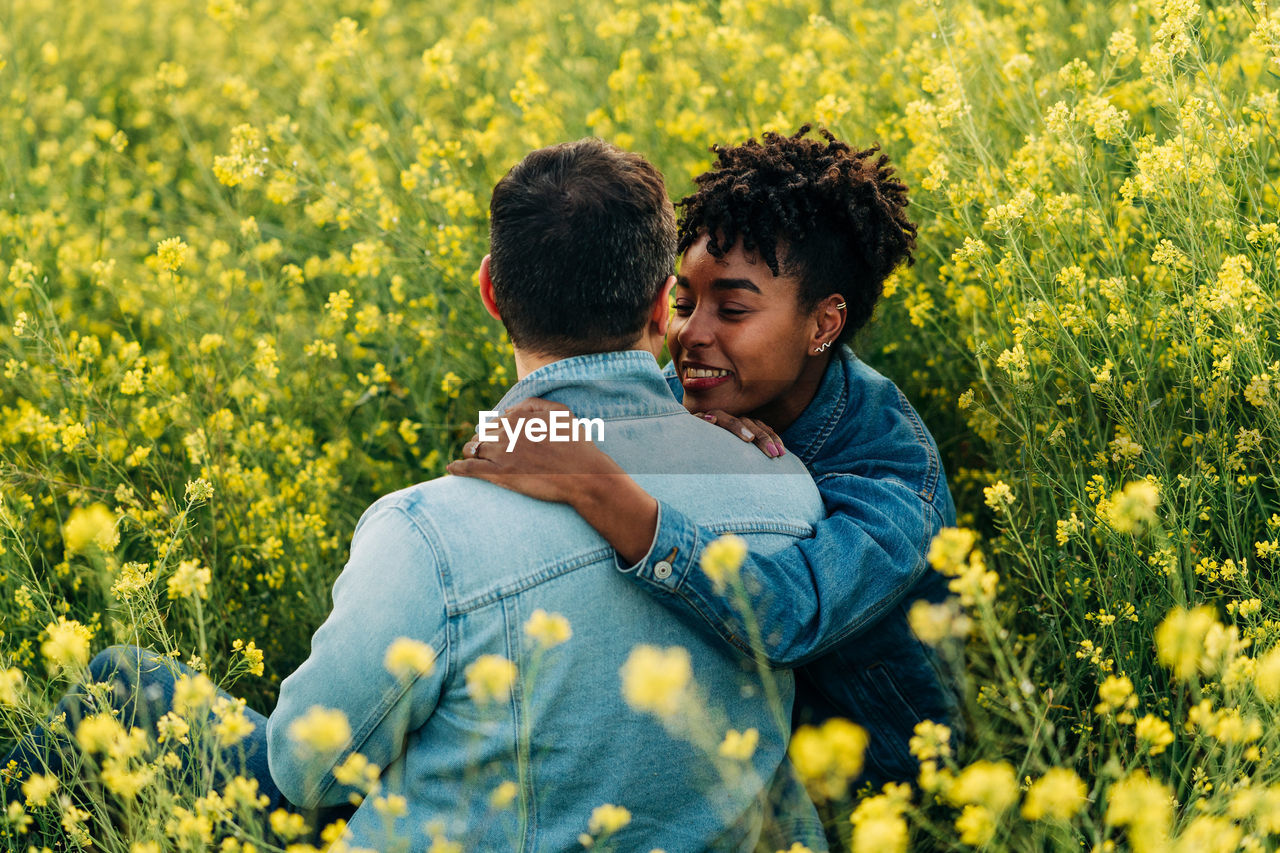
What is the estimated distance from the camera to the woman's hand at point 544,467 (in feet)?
5.44

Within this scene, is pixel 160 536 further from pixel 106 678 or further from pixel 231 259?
pixel 231 259

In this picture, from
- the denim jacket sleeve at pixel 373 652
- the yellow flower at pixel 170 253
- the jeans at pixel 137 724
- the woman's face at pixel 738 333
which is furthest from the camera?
the yellow flower at pixel 170 253

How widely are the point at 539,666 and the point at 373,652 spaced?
0.26 m

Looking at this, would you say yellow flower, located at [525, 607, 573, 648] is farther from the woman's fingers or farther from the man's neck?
the woman's fingers

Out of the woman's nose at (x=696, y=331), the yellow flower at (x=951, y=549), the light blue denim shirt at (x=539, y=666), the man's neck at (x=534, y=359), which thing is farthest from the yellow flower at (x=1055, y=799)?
the woman's nose at (x=696, y=331)

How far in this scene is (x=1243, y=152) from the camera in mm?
2459

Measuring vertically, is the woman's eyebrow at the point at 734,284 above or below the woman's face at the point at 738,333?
above

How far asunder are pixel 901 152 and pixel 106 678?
9.49 ft

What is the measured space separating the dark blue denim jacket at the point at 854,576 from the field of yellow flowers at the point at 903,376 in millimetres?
149

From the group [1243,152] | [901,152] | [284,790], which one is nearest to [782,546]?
[284,790]

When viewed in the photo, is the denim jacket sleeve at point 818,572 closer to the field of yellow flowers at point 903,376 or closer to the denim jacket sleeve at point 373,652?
the field of yellow flowers at point 903,376

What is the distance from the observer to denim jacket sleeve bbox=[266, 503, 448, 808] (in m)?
1.56

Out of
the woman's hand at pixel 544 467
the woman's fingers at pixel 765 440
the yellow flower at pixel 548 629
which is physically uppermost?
the woman's hand at pixel 544 467

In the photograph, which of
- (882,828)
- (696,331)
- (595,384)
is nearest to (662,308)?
(595,384)
